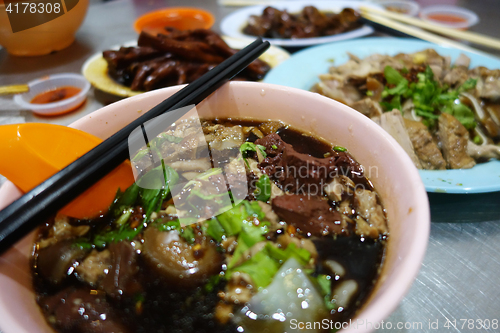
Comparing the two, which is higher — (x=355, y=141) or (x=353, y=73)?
(x=355, y=141)

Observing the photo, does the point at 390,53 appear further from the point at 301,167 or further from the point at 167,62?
the point at 301,167

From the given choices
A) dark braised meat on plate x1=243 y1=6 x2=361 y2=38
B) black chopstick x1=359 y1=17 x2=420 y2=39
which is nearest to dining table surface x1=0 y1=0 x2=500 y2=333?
dark braised meat on plate x1=243 y1=6 x2=361 y2=38

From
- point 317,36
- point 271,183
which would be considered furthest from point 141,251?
point 317,36

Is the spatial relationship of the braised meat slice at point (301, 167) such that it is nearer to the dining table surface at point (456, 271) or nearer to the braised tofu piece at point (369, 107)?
the dining table surface at point (456, 271)

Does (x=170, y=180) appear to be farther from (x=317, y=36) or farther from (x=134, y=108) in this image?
(x=317, y=36)

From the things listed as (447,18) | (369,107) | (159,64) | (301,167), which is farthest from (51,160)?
(447,18)

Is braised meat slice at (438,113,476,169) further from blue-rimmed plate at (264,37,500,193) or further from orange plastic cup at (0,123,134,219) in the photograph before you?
orange plastic cup at (0,123,134,219)
